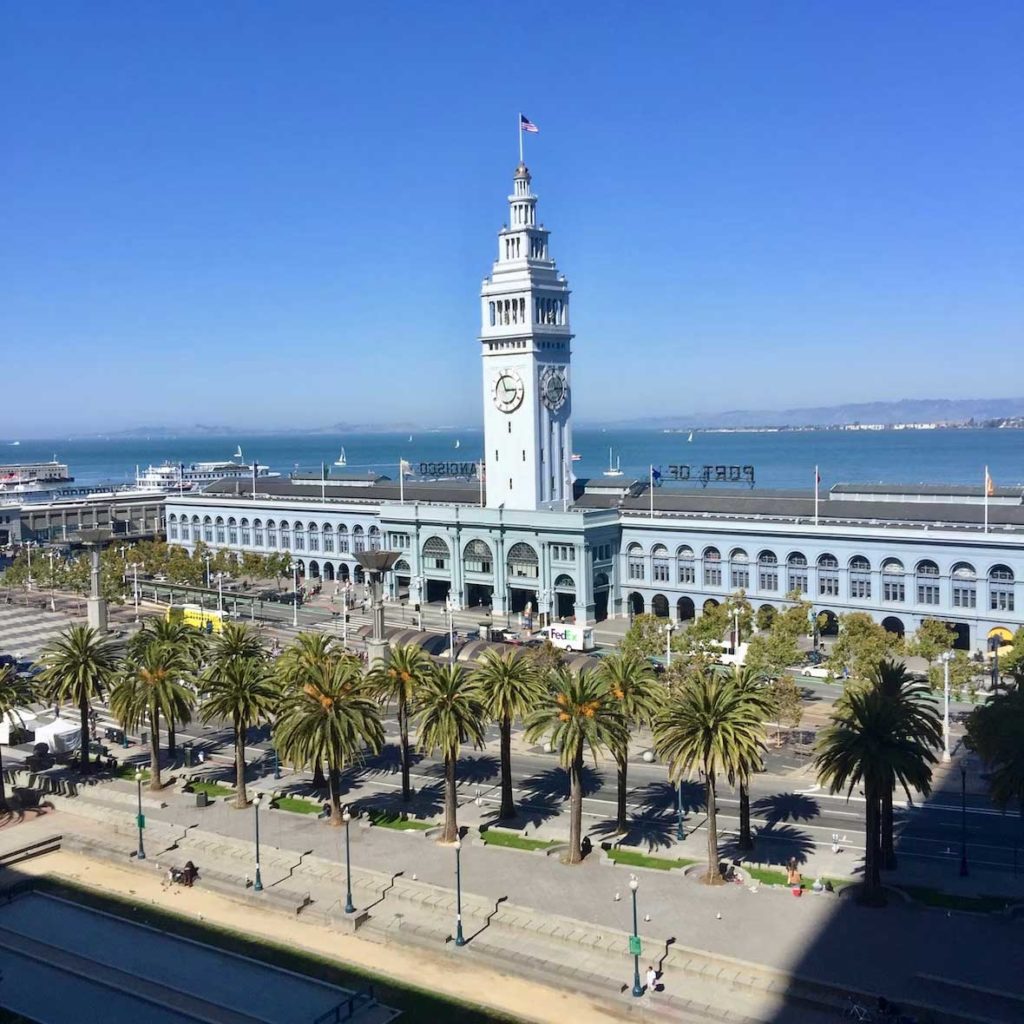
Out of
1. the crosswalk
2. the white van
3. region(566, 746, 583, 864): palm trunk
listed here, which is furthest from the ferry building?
region(566, 746, 583, 864): palm trunk

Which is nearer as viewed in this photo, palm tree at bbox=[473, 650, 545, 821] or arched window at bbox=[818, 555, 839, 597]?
palm tree at bbox=[473, 650, 545, 821]

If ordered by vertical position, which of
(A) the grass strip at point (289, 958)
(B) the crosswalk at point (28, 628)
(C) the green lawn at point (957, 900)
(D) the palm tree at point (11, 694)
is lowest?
(A) the grass strip at point (289, 958)

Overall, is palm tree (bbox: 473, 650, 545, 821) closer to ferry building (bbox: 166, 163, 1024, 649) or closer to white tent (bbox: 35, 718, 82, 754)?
white tent (bbox: 35, 718, 82, 754)

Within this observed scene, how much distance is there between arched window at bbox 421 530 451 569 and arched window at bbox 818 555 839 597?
120 ft

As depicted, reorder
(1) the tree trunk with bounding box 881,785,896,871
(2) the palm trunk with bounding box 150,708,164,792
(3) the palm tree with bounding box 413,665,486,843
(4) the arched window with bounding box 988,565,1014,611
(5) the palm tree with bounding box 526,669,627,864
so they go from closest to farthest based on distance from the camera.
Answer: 1. (1) the tree trunk with bounding box 881,785,896,871
2. (5) the palm tree with bounding box 526,669,627,864
3. (3) the palm tree with bounding box 413,665,486,843
4. (2) the palm trunk with bounding box 150,708,164,792
5. (4) the arched window with bounding box 988,565,1014,611

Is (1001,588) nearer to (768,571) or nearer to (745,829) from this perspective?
(768,571)

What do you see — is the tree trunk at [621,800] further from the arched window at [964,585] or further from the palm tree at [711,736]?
the arched window at [964,585]

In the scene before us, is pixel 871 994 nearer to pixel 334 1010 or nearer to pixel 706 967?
pixel 706 967

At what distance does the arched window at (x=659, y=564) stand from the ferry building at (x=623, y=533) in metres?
0.13

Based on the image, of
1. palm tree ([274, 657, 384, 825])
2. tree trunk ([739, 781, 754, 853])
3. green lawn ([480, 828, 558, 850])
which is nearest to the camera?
tree trunk ([739, 781, 754, 853])

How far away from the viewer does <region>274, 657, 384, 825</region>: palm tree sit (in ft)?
176

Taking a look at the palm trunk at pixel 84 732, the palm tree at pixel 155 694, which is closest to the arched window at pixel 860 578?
the palm tree at pixel 155 694

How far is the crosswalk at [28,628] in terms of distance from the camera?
10338cm

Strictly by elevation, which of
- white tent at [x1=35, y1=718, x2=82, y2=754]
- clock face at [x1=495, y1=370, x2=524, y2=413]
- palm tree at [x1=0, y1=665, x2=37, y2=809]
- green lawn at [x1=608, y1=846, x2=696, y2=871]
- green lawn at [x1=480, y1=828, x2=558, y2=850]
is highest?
clock face at [x1=495, y1=370, x2=524, y2=413]
